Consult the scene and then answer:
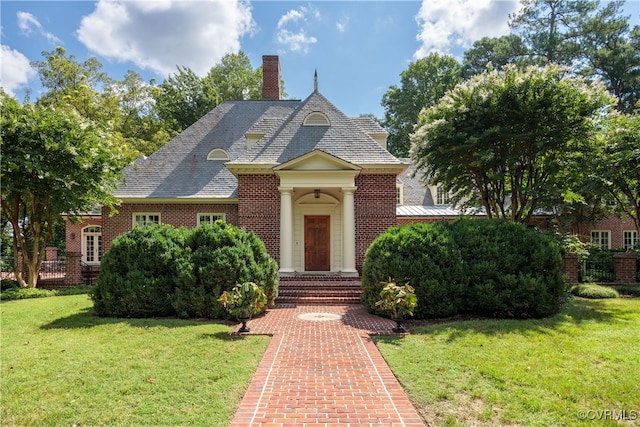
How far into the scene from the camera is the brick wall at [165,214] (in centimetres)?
1653

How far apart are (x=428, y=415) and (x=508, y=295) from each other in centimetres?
559

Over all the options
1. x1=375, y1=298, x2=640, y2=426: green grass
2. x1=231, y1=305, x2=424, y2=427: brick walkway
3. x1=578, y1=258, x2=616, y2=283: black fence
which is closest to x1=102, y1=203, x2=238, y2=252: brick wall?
x1=231, y1=305, x2=424, y2=427: brick walkway

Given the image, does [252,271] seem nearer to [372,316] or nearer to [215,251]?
[215,251]

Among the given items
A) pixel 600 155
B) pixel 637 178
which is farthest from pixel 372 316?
pixel 637 178

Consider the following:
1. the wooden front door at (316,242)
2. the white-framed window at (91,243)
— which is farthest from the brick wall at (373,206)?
the white-framed window at (91,243)

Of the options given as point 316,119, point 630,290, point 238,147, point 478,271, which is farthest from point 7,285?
point 630,290

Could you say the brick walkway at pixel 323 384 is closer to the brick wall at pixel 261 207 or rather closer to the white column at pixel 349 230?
the white column at pixel 349 230

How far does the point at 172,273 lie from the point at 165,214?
26.1 ft

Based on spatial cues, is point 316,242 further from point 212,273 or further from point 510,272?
point 510,272

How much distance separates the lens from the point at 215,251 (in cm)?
932

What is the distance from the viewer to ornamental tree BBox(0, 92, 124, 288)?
39.4 ft

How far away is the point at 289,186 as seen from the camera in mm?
13742

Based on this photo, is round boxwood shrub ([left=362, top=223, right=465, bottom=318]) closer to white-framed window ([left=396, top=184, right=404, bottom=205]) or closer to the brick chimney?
white-framed window ([left=396, top=184, right=404, bottom=205])

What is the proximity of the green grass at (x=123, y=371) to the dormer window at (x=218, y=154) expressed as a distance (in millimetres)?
10658
